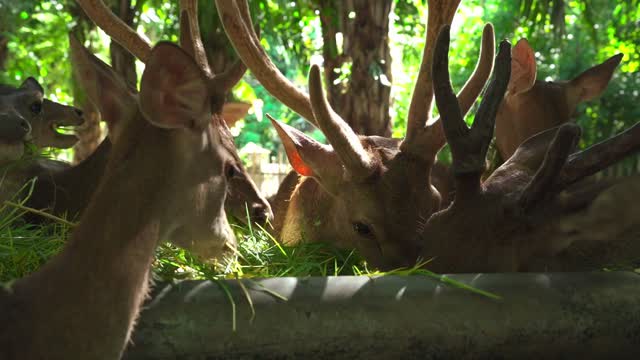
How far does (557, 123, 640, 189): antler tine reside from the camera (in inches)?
89.0

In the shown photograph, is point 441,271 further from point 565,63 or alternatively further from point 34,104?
point 565,63

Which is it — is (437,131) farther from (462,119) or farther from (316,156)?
(462,119)

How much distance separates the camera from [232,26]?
2828 mm

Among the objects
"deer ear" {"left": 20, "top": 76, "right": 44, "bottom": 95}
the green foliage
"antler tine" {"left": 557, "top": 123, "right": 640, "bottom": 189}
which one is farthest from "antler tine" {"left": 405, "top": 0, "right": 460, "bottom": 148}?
the green foliage

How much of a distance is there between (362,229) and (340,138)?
387 mm

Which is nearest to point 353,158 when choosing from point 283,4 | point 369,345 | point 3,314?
point 369,345

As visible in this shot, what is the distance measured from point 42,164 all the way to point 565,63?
13955 millimetres

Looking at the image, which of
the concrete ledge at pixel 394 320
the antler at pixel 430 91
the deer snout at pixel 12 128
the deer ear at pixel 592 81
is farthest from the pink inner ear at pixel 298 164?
the deer ear at pixel 592 81

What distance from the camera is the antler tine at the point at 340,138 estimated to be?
8.77 feet

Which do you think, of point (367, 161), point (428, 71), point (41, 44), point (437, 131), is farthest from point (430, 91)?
point (41, 44)

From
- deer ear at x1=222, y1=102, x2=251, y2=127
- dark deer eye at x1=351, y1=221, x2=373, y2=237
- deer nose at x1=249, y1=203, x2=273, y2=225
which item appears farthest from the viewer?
deer ear at x1=222, y1=102, x2=251, y2=127

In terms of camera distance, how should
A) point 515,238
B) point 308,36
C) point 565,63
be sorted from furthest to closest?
point 565,63, point 308,36, point 515,238

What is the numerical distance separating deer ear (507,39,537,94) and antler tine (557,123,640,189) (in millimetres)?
1221

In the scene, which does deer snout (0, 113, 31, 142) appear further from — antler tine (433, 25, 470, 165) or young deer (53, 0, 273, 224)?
antler tine (433, 25, 470, 165)
